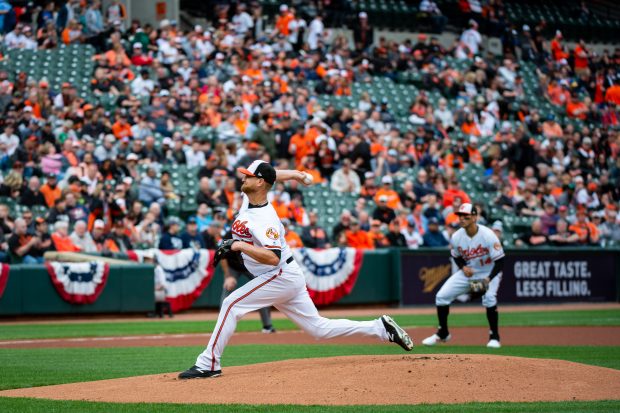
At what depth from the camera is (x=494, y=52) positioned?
107ft

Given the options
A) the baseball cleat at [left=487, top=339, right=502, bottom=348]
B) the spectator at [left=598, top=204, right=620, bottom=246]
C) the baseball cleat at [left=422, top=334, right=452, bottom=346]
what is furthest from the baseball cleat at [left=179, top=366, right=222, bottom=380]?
the spectator at [left=598, top=204, right=620, bottom=246]

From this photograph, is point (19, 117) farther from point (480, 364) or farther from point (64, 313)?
point (480, 364)

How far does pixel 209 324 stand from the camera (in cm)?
1778

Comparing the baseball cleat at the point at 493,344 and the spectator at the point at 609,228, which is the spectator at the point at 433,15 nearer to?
the spectator at the point at 609,228

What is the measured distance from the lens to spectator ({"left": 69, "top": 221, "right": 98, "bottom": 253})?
19.2 meters

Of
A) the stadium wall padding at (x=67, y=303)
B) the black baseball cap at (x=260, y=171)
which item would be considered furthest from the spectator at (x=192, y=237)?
the black baseball cap at (x=260, y=171)

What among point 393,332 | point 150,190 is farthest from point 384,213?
point 393,332

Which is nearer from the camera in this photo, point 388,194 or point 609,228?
point 388,194

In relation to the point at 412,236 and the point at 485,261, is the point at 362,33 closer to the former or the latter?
the point at 412,236

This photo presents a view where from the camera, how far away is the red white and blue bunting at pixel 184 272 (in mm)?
19703

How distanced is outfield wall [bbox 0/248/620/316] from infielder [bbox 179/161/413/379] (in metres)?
9.74

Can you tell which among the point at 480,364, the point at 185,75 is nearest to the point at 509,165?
the point at 185,75

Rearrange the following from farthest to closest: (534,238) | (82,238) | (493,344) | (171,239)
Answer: (534,238), (171,239), (82,238), (493,344)

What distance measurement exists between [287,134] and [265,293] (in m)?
14.8
